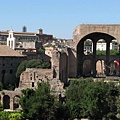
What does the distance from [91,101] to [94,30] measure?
1958cm

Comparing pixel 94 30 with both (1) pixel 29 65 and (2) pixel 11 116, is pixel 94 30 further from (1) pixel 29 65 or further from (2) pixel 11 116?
(2) pixel 11 116

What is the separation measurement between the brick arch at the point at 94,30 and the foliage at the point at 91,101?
15.7 meters

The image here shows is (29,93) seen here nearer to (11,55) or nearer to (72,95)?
(72,95)

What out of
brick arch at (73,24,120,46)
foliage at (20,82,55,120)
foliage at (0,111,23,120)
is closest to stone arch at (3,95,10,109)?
foliage at (0,111,23,120)

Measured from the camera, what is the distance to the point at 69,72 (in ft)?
168

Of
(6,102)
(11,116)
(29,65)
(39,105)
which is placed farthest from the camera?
(29,65)

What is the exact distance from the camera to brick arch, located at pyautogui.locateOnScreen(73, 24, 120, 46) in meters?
50.3

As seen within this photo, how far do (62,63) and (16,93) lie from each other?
350 inches

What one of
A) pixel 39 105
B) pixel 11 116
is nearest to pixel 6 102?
pixel 11 116

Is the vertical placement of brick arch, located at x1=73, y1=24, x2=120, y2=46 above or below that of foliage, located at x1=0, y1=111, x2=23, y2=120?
above

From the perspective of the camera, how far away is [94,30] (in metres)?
51.2

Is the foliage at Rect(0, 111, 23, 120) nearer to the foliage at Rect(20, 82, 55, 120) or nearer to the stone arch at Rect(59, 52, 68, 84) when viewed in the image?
the foliage at Rect(20, 82, 55, 120)

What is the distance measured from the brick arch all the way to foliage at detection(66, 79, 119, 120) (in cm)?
1568


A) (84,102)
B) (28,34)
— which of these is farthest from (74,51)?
(28,34)
